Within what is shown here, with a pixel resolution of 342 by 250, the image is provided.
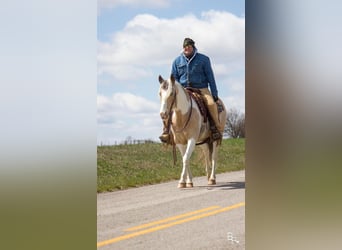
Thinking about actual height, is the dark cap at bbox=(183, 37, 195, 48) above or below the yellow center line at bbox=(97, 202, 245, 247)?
above

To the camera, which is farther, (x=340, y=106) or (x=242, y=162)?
(x=242, y=162)

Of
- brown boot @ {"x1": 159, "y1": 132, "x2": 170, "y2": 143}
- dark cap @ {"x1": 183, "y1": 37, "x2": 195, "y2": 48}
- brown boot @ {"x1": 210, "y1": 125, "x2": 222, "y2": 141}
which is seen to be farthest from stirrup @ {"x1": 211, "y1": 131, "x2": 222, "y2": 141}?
dark cap @ {"x1": 183, "y1": 37, "x2": 195, "y2": 48}

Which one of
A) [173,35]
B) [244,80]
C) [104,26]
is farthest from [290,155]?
[104,26]

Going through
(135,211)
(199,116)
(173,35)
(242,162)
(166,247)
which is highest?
(173,35)

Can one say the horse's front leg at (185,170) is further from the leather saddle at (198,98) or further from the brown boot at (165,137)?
the leather saddle at (198,98)

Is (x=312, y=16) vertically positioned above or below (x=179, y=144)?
above

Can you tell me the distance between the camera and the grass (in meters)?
2.59

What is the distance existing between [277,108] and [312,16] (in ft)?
1.49

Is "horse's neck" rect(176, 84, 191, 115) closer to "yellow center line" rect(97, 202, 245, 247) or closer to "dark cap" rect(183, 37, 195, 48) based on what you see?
"dark cap" rect(183, 37, 195, 48)

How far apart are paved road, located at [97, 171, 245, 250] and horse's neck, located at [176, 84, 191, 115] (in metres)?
0.35

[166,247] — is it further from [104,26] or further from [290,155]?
[104,26]

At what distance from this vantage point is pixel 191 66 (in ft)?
Result: 8.59

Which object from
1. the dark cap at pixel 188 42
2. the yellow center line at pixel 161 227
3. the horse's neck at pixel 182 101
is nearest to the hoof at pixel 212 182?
the yellow center line at pixel 161 227

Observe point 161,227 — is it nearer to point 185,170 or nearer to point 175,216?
point 175,216
